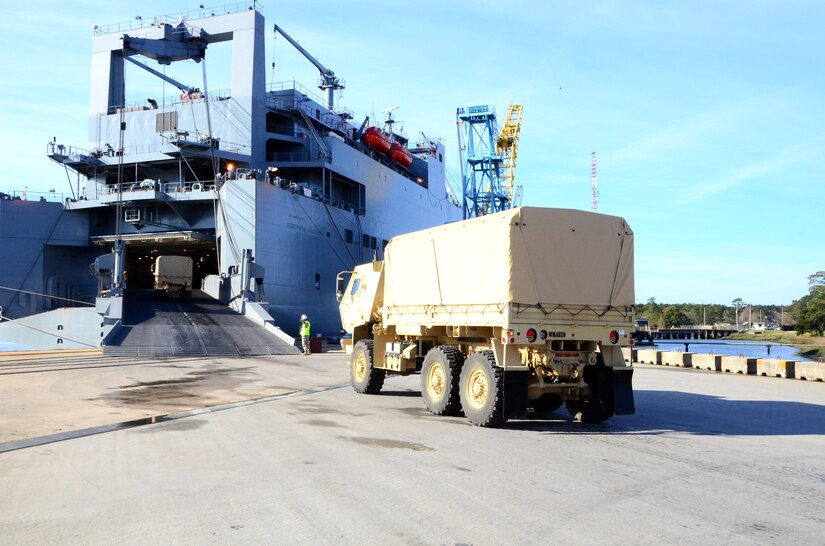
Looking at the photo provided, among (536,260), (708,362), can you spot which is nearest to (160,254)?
(708,362)

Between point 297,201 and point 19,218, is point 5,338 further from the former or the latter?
point 297,201

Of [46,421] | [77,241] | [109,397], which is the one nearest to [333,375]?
[109,397]

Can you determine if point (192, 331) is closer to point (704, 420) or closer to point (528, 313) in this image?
point (528, 313)

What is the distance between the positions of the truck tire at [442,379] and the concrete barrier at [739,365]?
15.9 meters

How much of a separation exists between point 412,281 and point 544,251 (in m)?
3.36

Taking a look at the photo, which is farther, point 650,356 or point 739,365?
point 650,356

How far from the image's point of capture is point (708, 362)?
2502cm

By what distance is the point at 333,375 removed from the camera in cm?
1969

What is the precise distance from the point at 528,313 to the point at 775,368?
15.9 meters

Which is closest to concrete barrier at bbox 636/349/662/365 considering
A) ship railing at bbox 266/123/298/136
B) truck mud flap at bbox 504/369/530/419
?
truck mud flap at bbox 504/369/530/419

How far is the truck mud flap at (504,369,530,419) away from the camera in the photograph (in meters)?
9.79

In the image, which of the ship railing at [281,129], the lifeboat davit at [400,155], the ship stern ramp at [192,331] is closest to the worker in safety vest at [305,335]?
Result: the ship stern ramp at [192,331]

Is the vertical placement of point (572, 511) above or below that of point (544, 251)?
below

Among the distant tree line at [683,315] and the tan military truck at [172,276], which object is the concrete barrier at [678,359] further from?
the distant tree line at [683,315]
